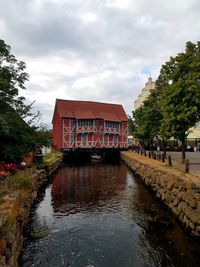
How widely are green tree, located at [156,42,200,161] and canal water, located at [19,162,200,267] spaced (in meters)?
5.54

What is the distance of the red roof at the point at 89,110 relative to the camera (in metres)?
53.3

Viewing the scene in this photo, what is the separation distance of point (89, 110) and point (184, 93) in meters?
39.5

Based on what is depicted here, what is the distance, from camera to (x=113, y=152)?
51.5 metres

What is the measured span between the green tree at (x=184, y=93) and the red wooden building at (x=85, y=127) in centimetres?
3269

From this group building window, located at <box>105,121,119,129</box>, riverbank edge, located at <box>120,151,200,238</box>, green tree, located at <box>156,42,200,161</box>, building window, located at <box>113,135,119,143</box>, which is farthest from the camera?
building window, located at <box>113,135,119,143</box>

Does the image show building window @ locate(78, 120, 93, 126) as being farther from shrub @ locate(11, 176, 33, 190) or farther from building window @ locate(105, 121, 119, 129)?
shrub @ locate(11, 176, 33, 190)

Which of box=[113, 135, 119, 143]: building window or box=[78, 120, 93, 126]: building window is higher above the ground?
box=[78, 120, 93, 126]: building window

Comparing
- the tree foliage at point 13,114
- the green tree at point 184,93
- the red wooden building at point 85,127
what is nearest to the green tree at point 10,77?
the tree foliage at point 13,114

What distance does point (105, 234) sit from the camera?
10914 millimetres

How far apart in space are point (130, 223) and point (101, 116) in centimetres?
4249

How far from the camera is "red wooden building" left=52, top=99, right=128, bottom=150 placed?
5234 centimetres

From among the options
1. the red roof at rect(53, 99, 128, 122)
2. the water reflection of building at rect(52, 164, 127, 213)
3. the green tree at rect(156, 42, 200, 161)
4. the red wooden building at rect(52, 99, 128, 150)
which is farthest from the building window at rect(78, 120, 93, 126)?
the green tree at rect(156, 42, 200, 161)

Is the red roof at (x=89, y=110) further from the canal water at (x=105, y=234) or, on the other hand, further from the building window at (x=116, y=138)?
the canal water at (x=105, y=234)

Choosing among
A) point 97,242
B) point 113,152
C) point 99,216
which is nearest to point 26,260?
point 97,242
